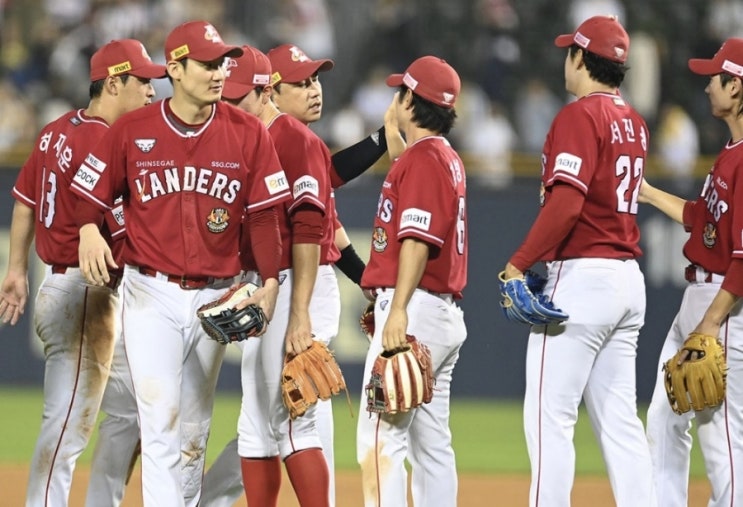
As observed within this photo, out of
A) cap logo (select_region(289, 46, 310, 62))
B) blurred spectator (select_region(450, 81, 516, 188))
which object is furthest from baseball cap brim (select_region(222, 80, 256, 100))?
blurred spectator (select_region(450, 81, 516, 188))

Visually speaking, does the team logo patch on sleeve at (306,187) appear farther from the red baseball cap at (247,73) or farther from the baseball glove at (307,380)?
the baseball glove at (307,380)

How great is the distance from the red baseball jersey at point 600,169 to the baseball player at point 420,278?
0.45 metres

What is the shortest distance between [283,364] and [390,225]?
2.50 ft

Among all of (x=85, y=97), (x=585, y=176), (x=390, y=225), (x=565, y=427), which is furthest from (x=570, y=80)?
(x=85, y=97)

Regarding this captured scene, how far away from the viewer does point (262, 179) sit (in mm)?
4949

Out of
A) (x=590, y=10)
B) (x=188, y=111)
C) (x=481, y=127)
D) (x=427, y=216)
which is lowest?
(x=427, y=216)

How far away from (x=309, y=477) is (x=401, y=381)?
0.66m

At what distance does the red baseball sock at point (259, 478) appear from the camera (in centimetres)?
526

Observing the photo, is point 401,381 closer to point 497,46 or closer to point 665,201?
point 665,201

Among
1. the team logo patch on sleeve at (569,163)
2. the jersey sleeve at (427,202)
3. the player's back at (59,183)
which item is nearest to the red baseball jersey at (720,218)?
the team logo patch on sleeve at (569,163)

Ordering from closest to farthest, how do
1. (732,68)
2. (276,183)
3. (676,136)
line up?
(276,183) < (732,68) < (676,136)

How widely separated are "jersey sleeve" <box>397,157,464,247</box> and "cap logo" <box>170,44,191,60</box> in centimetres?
104

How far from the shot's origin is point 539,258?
16.6 feet

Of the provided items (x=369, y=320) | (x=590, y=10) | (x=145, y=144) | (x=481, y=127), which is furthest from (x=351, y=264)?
(x=590, y=10)
